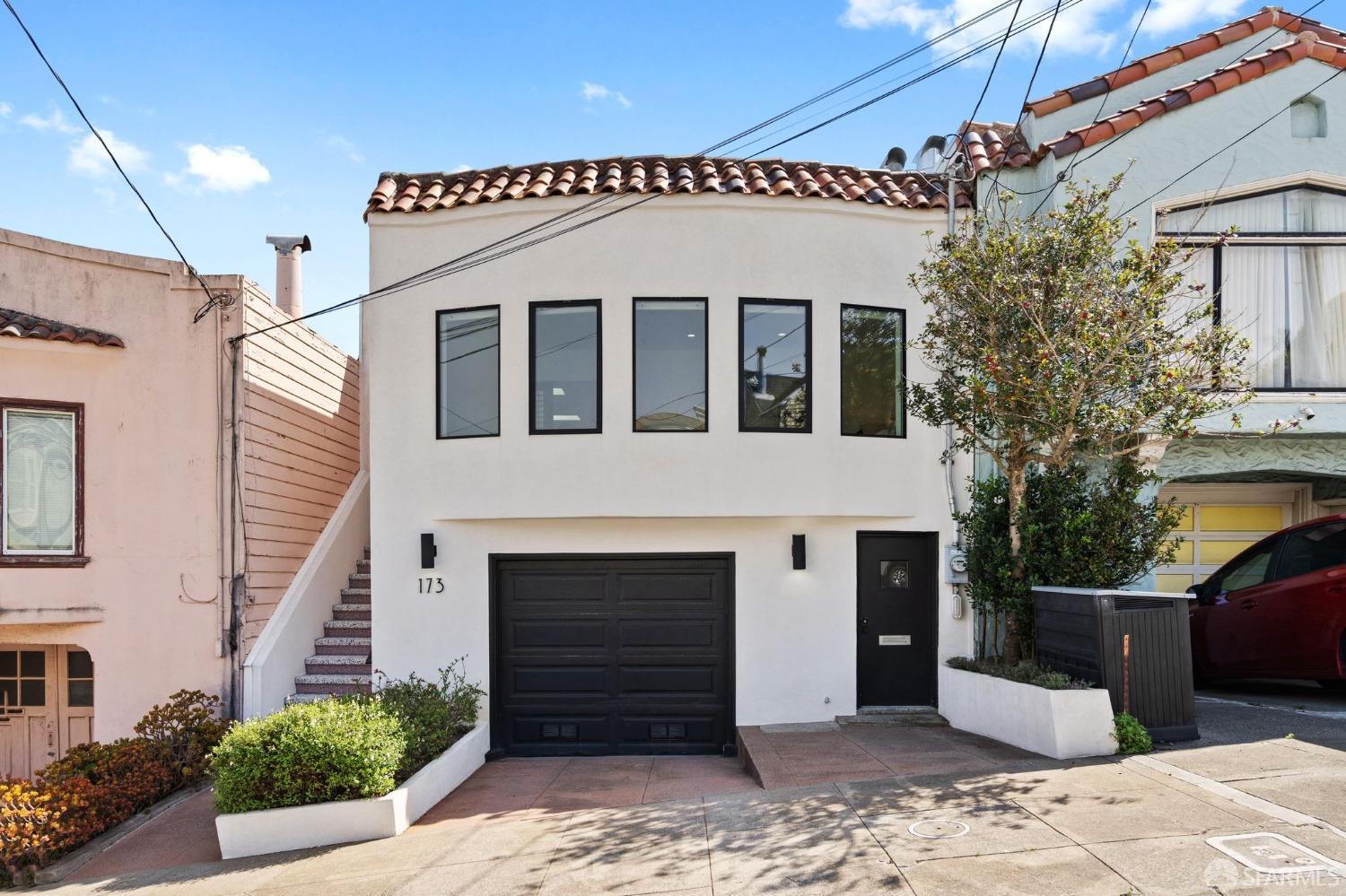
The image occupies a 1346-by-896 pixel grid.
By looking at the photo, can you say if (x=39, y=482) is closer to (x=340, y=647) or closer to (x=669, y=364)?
(x=340, y=647)

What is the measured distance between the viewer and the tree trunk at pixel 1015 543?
8.88m

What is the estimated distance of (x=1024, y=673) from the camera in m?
8.40

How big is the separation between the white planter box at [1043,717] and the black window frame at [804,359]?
309 centimetres

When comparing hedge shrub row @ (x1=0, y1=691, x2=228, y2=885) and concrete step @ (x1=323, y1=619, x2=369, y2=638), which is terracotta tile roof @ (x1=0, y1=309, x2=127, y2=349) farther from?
concrete step @ (x1=323, y1=619, x2=369, y2=638)

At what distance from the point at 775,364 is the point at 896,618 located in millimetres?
3120

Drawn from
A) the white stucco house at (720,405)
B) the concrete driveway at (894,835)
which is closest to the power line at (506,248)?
the white stucco house at (720,405)

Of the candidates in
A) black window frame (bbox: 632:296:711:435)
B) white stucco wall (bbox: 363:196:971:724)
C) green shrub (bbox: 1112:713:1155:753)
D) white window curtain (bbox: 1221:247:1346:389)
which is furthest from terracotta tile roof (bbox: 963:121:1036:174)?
green shrub (bbox: 1112:713:1155:753)

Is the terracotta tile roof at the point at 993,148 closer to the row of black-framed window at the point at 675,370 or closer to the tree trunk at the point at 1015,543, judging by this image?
the row of black-framed window at the point at 675,370

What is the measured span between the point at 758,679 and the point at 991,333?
14.4 feet

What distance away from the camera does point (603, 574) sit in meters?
10.6

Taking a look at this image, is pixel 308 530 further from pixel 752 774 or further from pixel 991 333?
pixel 991 333

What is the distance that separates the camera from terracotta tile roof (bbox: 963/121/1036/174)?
1044cm

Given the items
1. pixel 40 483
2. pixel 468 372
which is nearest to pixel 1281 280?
pixel 468 372

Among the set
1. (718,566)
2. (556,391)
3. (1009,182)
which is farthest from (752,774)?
(1009,182)
